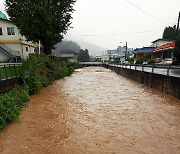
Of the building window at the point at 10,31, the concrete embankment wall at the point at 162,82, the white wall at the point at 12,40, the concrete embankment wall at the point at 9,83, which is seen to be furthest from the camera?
the building window at the point at 10,31

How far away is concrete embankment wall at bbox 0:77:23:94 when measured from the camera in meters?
11.1

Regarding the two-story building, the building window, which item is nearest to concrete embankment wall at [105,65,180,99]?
the two-story building

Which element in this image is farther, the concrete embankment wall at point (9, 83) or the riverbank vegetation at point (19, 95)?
the concrete embankment wall at point (9, 83)

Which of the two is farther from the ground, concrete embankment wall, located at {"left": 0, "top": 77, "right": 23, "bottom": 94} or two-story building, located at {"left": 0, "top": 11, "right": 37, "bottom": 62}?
two-story building, located at {"left": 0, "top": 11, "right": 37, "bottom": 62}

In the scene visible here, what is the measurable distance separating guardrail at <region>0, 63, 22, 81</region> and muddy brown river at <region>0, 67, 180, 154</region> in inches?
83.0

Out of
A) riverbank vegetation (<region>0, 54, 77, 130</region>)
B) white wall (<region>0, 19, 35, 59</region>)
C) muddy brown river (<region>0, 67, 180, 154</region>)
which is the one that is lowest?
muddy brown river (<region>0, 67, 180, 154</region>)

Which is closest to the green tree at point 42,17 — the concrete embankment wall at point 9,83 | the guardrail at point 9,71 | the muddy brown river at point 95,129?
the guardrail at point 9,71

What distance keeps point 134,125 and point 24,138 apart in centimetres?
384

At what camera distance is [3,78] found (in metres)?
11.8

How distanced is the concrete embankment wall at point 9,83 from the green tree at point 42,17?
12.4 metres

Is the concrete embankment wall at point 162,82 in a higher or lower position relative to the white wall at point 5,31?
lower

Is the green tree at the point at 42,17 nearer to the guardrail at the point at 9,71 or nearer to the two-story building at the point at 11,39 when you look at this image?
the two-story building at the point at 11,39

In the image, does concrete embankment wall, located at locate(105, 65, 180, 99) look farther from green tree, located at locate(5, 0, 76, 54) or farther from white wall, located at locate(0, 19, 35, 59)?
white wall, located at locate(0, 19, 35, 59)

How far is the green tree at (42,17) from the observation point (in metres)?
25.1
